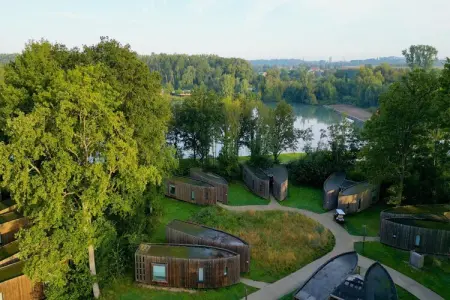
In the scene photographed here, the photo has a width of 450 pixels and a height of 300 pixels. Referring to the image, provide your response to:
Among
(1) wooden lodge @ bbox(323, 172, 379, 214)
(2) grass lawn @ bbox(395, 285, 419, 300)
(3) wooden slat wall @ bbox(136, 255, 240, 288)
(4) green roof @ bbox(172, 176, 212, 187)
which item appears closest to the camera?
(2) grass lawn @ bbox(395, 285, 419, 300)

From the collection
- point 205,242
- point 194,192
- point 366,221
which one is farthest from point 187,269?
point 366,221

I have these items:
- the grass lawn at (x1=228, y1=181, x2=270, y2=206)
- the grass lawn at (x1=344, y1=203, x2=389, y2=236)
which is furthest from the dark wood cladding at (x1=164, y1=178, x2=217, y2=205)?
the grass lawn at (x1=344, y1=203, x2=389, y2=236)

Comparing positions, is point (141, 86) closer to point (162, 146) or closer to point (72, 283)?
point (162, 146)

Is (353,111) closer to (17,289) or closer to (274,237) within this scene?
(274,237)

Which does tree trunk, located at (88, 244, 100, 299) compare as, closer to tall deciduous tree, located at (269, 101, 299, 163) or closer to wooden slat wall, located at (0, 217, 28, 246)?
wooden slat wall, located at (0, 217, 28, 246)

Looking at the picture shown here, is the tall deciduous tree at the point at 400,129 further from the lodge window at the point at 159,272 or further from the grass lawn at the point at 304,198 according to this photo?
the lodge window at the point at 159,272

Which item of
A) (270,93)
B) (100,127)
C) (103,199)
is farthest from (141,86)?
(270,93)

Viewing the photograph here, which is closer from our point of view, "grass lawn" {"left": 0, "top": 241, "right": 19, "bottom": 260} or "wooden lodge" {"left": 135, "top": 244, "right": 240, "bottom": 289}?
"wooden lodge" {"left": 135, "top": 244, "right": 240, "bottom": 289}

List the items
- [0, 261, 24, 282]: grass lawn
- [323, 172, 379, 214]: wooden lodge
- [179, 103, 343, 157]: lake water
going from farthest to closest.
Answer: [179, 103, 343, 157]: lake water
[323, 172, 379, 214]: wooden lodge
[0, 261, 24, 282]: grass lawn
